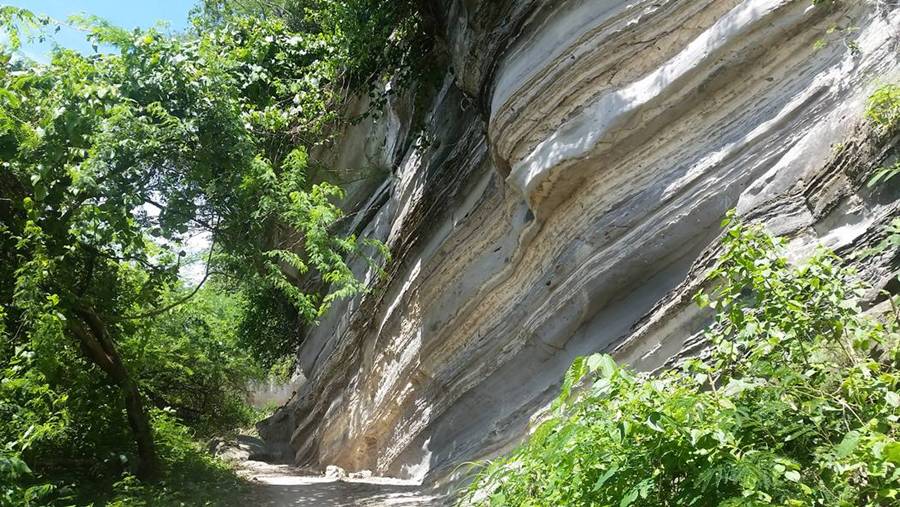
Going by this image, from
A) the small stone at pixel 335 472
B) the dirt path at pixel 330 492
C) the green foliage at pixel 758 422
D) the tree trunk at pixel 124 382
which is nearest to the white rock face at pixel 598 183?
the dirt path at pixel 330 492

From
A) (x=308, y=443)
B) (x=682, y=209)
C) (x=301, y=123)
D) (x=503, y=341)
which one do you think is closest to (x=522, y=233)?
(x=503, y=341)

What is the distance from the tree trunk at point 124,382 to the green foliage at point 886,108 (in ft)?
20.7

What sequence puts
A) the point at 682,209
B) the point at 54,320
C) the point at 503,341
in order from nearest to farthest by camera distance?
the point at 682,209 → the point at 54,320 → the point at 503,341

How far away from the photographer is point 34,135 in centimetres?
595

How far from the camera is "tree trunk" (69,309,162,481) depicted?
21.0 ft

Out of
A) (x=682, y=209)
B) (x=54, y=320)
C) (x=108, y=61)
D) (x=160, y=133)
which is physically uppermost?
(x=108, y=61)

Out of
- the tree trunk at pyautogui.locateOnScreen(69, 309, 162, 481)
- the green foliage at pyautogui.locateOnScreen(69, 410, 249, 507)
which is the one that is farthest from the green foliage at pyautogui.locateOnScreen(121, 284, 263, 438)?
the tree trunk at pyautogui.locateOnScreen(69, 309, 162, 481)

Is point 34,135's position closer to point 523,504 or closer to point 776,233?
point 523,504

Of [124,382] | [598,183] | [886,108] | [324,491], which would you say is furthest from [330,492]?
[886,108]

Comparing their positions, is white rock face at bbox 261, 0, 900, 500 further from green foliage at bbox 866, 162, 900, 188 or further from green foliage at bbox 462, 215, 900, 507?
green foliage at bbox 462, 215, 900, 507

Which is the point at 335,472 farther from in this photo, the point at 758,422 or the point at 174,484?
the point at 758,422

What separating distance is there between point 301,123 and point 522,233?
5.09 metres

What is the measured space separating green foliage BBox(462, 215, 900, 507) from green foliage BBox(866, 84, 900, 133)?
3.36 ft

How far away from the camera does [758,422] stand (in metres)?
2.22
